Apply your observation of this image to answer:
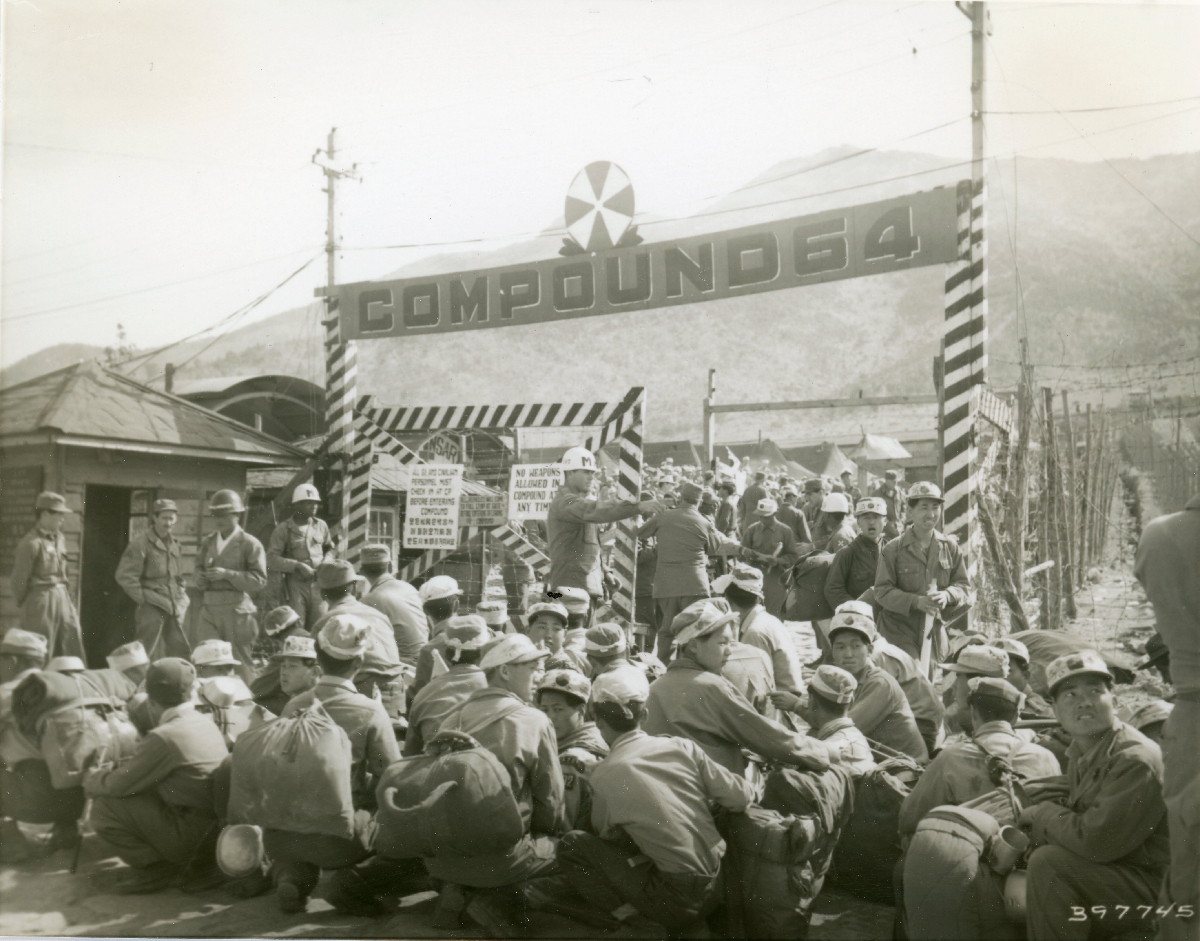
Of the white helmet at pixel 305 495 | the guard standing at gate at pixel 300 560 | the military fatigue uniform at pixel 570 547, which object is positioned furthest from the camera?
the white helmet at pixel 305 495

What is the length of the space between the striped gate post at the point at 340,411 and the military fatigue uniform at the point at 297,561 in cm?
106

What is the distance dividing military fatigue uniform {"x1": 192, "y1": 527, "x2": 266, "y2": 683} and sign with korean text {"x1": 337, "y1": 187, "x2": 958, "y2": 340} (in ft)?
8.52

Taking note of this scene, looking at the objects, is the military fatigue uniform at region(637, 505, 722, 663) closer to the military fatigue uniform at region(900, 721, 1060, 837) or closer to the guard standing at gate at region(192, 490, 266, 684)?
the guard standing at gate at region(192, 490, 266, 684)

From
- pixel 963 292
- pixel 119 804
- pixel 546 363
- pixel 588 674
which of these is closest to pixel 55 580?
pixel 119 804

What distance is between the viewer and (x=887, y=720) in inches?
205

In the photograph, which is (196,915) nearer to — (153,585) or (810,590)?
(153,585)

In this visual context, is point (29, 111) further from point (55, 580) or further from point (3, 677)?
point (3, 677)

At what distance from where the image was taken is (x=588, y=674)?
6031mm

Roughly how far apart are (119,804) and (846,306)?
330 ft

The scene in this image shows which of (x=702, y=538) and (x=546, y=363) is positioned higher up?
(x=546, y=363)

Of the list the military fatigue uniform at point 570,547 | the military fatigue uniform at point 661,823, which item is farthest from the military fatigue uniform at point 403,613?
the military fatigue uniform at point 661,823

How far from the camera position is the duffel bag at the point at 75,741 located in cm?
519

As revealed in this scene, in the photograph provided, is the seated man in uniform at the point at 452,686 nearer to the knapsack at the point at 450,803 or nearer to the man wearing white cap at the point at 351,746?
the man wearing white cap at the point at 351,746

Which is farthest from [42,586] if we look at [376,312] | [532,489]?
[376,312]
